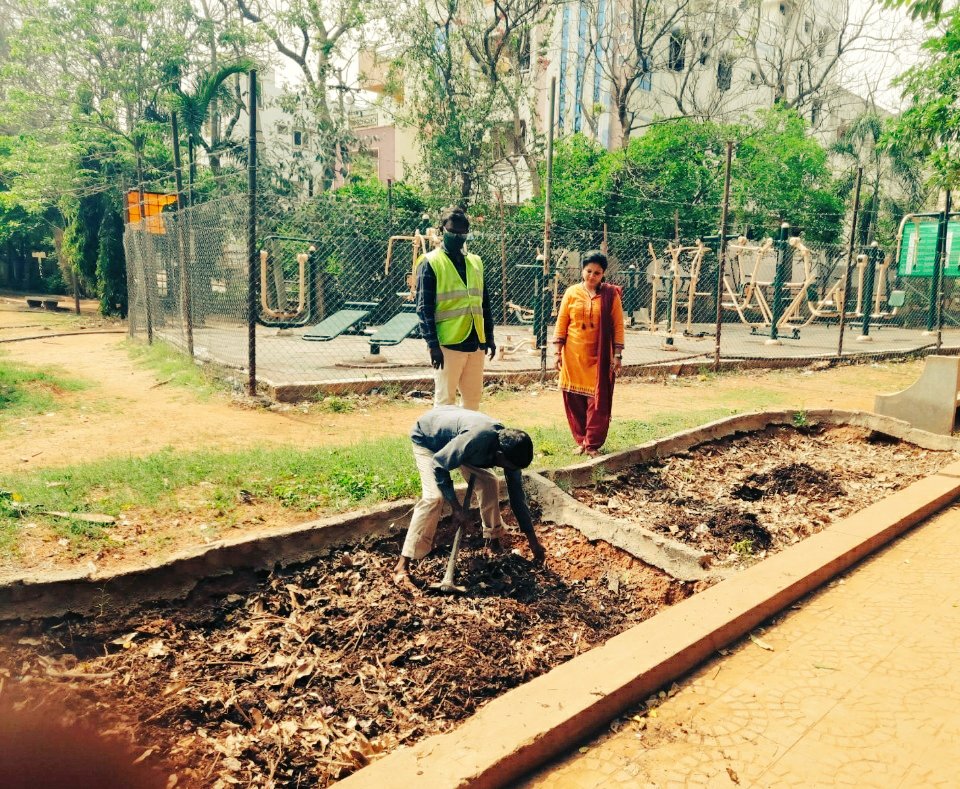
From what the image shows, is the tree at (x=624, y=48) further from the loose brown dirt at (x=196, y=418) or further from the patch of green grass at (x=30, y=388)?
the patch of green grass at (x=30, y=388)

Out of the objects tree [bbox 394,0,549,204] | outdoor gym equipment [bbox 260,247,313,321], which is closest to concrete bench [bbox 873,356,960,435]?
outdoor gym equipment [bbox 260,247,313,321]

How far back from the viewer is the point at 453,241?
554 centimetres

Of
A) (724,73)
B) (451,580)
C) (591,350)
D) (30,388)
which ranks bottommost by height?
(451,580)

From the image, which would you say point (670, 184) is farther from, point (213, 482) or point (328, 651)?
point (328, 651)

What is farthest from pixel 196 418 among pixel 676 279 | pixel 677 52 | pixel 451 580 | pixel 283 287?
pixel 677 52

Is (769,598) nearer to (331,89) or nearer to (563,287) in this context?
(563,287)

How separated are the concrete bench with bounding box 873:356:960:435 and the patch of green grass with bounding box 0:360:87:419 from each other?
28.3ft

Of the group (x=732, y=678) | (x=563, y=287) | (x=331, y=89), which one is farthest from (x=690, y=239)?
(x=732, y=678)

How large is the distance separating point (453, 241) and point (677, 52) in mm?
25443

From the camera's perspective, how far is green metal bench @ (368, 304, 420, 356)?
10.6 m

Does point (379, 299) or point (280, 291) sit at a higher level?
point (280, 291)

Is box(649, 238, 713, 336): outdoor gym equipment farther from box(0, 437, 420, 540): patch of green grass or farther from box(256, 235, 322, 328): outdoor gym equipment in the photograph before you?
box(0, 437, 420, 540): patch of green grass

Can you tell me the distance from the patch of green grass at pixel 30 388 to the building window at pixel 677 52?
2379 cm

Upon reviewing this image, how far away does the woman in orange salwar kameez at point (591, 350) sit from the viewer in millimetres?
5977
